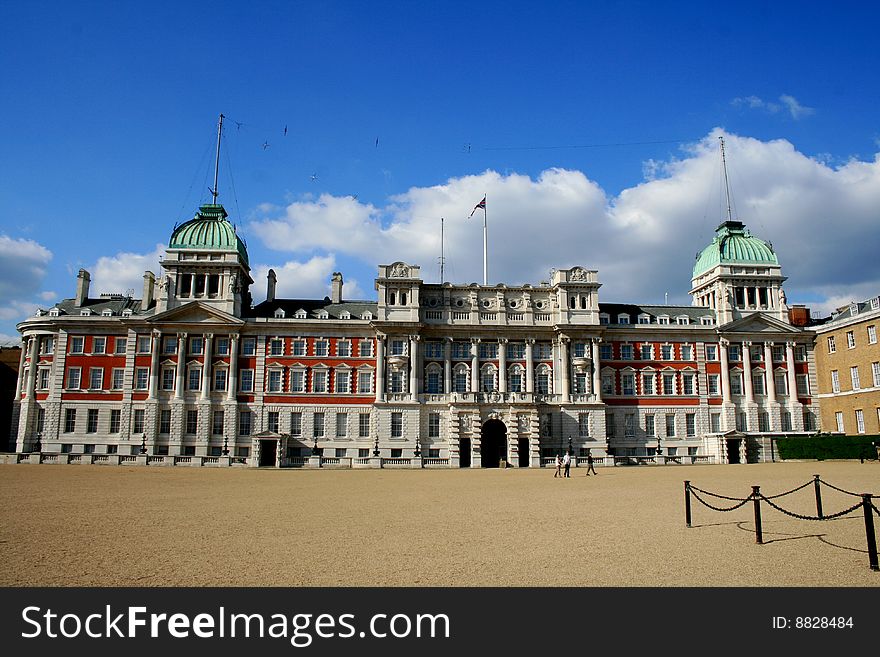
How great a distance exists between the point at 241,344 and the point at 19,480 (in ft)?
99.7

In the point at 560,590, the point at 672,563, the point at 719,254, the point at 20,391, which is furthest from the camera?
the point at 719,254

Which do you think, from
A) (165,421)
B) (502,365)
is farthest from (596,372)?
(165,421)

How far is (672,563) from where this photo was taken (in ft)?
46.7

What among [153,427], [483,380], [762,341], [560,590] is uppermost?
[762,341]

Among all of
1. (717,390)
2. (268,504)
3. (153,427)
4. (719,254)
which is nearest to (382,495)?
(268,504)

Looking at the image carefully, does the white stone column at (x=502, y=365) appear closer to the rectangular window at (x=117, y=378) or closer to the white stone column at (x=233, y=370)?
the white stone column at (x=233, y=370)

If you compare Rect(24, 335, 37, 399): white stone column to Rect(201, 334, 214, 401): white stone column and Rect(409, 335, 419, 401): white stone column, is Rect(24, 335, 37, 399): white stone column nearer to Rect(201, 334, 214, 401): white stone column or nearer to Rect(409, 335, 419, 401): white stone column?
Rect(201, 334, 214, 401): white stone column

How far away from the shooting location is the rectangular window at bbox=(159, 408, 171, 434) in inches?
2426

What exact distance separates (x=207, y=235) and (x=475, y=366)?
2890 centimetres

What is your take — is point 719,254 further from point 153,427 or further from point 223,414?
point 153,427

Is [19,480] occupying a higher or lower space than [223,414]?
lower

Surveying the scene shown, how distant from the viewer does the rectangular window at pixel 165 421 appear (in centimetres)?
6162

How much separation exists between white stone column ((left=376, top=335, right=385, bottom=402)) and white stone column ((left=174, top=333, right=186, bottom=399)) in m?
17.7

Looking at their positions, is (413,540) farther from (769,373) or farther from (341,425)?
(769,373)
